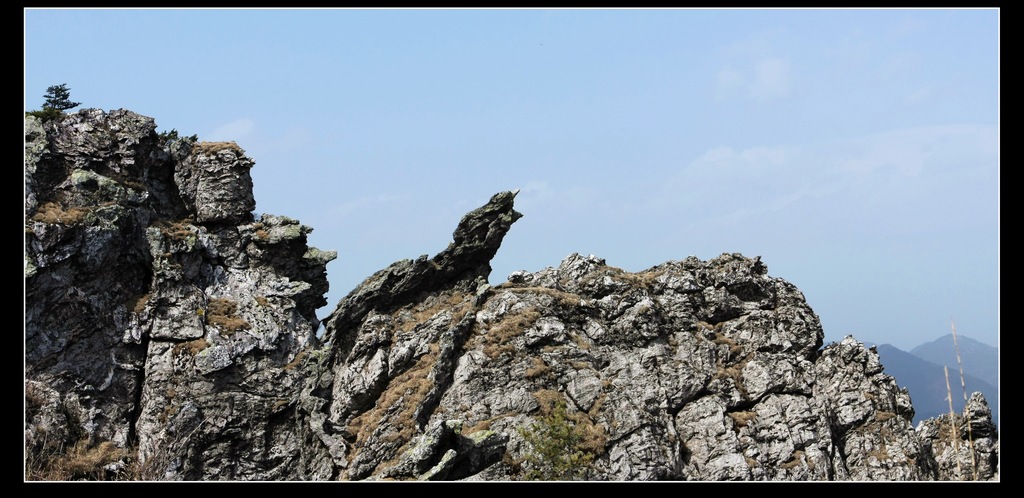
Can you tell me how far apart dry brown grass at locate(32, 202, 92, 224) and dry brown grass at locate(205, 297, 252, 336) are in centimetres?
1053

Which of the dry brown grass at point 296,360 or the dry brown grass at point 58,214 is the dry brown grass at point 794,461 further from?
the dry brown grass at point 58,214

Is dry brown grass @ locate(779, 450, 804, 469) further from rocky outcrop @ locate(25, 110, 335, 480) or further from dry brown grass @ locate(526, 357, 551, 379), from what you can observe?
rocky outcrop @ locate(25, 110, 335, 480)

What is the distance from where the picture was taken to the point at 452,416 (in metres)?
42.9

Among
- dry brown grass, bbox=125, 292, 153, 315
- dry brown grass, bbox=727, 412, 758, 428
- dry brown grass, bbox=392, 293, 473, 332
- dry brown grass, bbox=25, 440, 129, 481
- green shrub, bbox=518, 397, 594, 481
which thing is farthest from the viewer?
dry brown grass, bbox=125, 292, 153, 315

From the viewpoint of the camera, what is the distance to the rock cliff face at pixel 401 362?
41812 millimetres

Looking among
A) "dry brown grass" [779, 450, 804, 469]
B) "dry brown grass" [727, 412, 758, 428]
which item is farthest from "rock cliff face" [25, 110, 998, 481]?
"dry brown grass" [727, 412, 758, 428]

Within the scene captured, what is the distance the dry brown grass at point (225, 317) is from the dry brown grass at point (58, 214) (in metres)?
10.5

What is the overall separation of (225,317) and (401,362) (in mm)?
15782

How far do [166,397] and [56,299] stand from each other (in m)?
9.67

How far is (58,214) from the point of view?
164 ft

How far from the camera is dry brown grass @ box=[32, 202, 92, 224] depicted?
49156 mm
